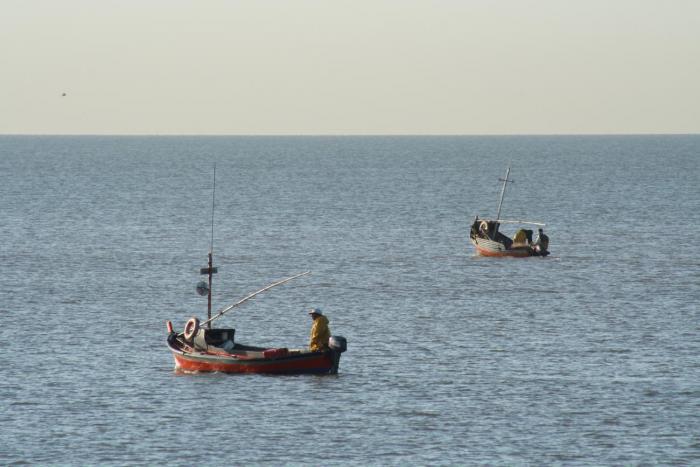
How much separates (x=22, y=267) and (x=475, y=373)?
41.4 metres

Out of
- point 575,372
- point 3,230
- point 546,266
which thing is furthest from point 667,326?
point 3,230

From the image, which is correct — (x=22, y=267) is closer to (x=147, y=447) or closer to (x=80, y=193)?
(x=147, y=447)

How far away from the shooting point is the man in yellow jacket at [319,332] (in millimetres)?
49781

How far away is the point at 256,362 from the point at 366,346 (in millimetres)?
8257

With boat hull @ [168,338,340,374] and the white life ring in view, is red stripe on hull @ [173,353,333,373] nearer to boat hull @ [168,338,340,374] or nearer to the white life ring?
boat hull @ [168,338,340,374]

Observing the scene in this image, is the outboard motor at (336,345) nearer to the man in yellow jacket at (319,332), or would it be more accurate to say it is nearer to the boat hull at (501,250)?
the man in yellow jacket at (319,332)

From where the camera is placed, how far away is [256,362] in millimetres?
50875

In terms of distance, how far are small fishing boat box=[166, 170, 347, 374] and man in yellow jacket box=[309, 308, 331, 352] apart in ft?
0.56

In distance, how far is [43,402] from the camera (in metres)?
47.1

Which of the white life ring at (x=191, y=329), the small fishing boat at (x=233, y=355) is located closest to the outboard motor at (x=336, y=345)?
the small fishing boat at (x=233, y=355)

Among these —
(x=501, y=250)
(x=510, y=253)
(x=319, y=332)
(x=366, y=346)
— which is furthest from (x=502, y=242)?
(x=319, y=332)

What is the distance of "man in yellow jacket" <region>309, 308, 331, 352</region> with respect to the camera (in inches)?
1960

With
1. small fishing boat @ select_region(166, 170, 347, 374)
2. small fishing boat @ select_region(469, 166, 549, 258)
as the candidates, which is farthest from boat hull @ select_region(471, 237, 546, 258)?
small fishing boat @ select_region(166, 170, 347, 374)

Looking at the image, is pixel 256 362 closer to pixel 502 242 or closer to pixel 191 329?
pixel 191 329
